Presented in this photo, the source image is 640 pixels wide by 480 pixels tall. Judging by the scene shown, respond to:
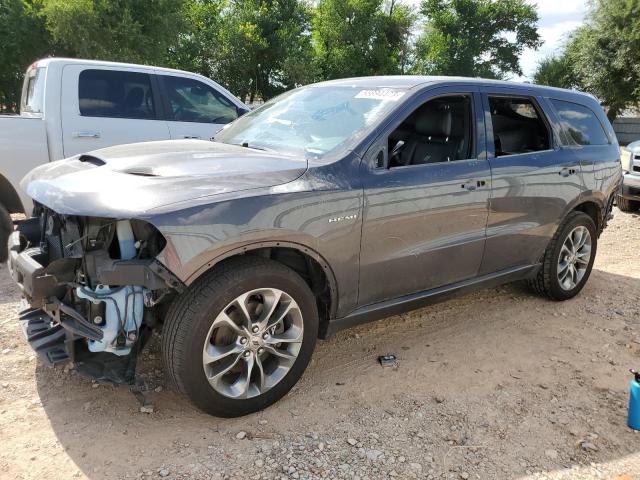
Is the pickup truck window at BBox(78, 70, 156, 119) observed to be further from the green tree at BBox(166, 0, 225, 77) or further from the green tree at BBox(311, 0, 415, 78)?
the green tree at BBox(311, 0, 415, 78)

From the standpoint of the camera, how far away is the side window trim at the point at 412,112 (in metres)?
3.23

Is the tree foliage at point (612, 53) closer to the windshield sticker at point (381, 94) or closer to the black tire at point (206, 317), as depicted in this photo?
the windshield sticker at point (381, 94)

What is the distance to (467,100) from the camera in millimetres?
3906

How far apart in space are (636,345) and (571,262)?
956mm

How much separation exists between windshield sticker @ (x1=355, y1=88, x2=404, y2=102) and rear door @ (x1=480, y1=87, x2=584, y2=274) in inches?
32.3

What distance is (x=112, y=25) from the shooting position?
13.6 metres

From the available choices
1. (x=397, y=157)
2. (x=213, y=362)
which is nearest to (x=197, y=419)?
(x=213, y=362)

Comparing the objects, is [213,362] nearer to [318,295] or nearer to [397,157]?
[318,295]

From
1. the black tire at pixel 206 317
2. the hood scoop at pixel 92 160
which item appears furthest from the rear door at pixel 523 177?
the hood scoop at pixel 92 160

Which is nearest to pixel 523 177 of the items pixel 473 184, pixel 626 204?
pixel 473 184

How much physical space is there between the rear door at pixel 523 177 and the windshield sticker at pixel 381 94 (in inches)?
32.3

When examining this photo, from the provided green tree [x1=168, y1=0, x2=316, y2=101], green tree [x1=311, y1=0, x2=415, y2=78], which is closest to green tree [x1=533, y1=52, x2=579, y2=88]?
green tree [x1=311, y1=0, x2=415, y2=78]

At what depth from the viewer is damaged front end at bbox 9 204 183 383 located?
8.52ft

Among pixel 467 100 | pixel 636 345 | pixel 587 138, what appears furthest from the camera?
pixel 587 138
